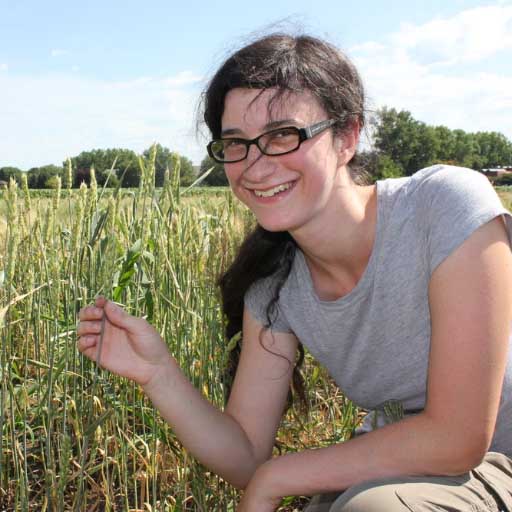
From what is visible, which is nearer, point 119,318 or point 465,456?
point 465,456

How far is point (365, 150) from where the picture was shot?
130 cm

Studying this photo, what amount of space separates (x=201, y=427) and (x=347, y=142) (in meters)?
0.54

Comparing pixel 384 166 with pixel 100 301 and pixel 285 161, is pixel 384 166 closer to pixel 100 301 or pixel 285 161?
pixel 285 161

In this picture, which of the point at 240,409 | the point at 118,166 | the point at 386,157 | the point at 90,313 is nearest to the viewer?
the point at 90,313

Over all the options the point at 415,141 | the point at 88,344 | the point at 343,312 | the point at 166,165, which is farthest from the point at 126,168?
the point at 415,141

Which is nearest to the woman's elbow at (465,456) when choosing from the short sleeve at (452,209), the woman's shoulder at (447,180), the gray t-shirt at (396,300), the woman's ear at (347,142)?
the gray t-shirt at (396,300)

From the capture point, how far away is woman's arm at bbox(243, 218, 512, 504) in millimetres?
911

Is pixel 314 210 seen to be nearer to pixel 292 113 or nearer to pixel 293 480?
pixel 292 113

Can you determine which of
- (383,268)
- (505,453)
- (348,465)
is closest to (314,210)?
(383,268)

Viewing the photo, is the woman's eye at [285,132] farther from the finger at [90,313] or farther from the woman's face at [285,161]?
the finger at [90,313]

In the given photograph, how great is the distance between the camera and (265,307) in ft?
4.05

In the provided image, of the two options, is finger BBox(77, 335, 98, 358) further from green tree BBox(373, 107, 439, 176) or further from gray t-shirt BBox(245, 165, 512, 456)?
green tree BBox(373, 107, 439, 176)

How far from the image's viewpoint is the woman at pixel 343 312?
92 cm

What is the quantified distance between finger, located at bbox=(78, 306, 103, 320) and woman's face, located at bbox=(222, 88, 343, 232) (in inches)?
11.7
